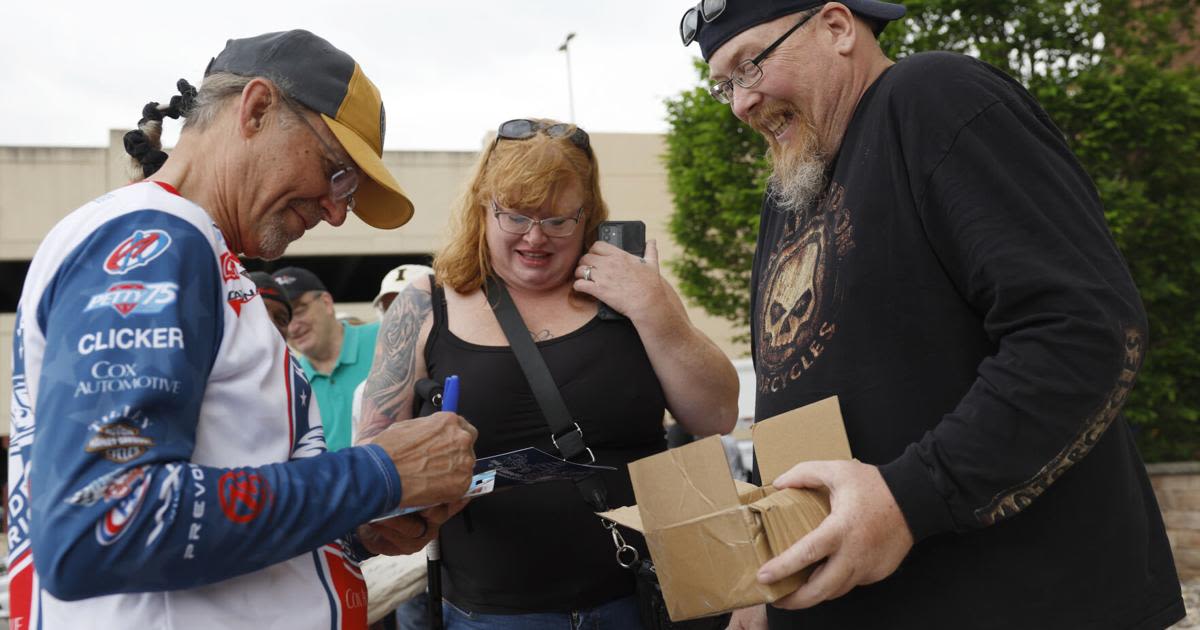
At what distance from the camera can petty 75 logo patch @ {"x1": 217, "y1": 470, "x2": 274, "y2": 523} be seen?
4.45ft

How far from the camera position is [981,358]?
1668mm

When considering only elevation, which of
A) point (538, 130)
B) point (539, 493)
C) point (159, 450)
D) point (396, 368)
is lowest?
point (539, 493)

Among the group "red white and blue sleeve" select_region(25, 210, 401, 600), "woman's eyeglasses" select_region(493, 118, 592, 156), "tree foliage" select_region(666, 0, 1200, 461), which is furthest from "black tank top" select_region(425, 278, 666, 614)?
"tree foliage" select_region(666, 0, 1200, 461)

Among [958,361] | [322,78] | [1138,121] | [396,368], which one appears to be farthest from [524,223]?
[1138,121]

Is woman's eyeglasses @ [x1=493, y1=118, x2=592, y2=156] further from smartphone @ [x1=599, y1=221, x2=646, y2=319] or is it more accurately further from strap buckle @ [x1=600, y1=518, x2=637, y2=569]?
strap buckle @ [x1=600, y1=518, x2=637, y2=569]

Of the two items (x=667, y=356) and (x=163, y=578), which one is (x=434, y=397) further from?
(x=163, y=578)

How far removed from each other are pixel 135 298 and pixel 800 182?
1326mm

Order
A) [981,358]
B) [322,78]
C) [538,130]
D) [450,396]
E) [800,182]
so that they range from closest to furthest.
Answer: [981,358] → [322,78] → [800,182] → [450,396] → [538,130]

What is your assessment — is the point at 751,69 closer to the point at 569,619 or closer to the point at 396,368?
the point at 396,368

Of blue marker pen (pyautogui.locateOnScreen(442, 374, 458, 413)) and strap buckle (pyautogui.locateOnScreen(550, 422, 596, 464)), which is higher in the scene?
blue marker pen (pyautogui.locateOnScreen(442, 374, 458, 413))

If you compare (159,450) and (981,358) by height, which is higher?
(981,358)

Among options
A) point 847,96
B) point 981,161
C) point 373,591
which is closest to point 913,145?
point 981,161

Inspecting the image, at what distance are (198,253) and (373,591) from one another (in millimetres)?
1973

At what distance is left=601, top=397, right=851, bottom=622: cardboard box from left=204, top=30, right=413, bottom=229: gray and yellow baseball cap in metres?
0.81
